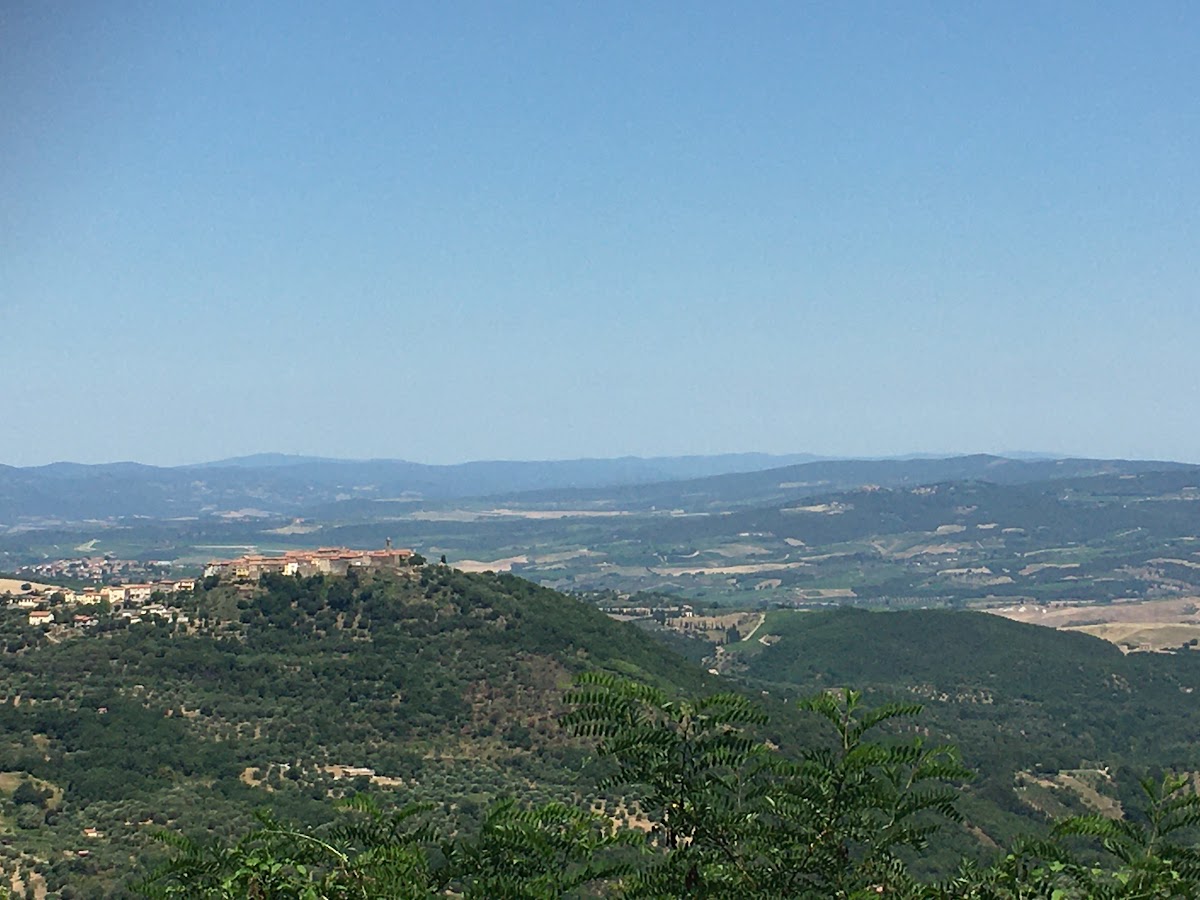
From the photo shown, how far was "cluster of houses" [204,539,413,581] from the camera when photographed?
9250 cm

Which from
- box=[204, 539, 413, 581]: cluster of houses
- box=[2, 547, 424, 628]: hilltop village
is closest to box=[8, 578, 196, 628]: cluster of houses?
box=[2, 547, 424, 628]: hilltop village

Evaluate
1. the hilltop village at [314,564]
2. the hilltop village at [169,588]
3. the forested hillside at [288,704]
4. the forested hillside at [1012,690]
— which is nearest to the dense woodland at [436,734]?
the forested hillside at [288,704]

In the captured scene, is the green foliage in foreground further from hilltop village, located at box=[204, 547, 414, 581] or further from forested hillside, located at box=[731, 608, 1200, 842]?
hilltop village, located at box=[204, 547, 414, 581]

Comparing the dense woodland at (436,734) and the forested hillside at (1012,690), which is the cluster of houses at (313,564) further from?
the forested hillside at (1012,690)

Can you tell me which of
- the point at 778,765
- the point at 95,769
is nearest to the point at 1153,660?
the point at 95,769

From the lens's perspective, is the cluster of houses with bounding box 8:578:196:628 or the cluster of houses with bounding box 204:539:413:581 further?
the cluster of houses with bounding box 204:539:413:581

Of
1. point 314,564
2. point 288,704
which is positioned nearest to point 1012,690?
point 314,564

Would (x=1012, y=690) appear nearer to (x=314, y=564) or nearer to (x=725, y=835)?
(x=314, y=564)


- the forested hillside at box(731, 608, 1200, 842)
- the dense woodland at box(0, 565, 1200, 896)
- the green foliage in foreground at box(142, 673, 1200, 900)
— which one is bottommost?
the forested hillside at box(731, 608, 1200, 842)

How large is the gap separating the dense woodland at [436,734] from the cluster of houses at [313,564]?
2.43 meters

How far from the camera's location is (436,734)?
7012 centimetres

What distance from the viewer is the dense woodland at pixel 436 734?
11.4 meters

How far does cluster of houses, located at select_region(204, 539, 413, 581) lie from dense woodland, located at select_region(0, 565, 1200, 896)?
2.43 m

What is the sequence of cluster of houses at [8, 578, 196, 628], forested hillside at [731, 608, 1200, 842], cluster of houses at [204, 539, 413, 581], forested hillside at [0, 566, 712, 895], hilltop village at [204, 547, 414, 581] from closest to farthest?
forested hillside at [0, 566, 712, 895]
forested hillside at [731, 608, 1200, 842]
cluster of houses at [8, 578, 196, 628]
cluster of houses at [204, 539, 413, 581]
hilltop village at [204, 547, 414, 581]
